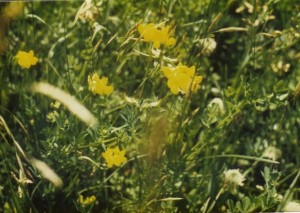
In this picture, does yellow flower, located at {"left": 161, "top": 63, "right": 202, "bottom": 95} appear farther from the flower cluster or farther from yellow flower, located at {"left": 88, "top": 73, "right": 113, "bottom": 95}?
the flower cluster

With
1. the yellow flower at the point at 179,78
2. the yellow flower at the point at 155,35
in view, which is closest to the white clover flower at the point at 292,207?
the yellow flower at the point at 179,78

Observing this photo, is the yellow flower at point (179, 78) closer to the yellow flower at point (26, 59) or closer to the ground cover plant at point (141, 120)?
the ground cover plant at point (141, 120)

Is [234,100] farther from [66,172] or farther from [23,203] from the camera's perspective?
[23,203]

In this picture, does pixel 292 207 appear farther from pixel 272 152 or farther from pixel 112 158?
pixel 112 158

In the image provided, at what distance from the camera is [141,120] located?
5.12 ft

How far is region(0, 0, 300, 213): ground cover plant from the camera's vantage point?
131cm

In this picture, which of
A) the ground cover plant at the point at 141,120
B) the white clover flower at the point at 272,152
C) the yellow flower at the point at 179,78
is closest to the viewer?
the yellow flower at the point at 179,78

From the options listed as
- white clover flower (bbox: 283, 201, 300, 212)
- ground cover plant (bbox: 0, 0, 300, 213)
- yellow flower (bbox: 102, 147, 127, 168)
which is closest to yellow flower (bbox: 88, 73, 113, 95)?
ground cover plant (bbox: 0, 0, 300, 213)

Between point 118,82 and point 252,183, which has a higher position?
point 118,82

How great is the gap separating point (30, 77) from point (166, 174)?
0.56 meters

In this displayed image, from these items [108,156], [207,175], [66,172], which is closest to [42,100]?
[66,172]

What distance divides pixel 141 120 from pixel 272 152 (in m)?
0.43

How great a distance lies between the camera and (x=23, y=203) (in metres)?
1.37

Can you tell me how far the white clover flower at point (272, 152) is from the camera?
158 cm
